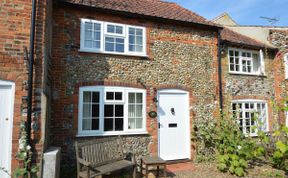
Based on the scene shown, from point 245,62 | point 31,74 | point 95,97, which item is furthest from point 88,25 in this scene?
point 245,62

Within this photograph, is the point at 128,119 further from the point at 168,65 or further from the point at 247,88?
the point at 247,88

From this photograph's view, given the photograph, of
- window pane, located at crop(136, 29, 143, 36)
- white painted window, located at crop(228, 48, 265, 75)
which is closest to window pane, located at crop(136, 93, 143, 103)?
window pane, located at crop(136, 29, 143, 36)

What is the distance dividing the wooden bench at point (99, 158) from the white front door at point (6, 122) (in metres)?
1.40

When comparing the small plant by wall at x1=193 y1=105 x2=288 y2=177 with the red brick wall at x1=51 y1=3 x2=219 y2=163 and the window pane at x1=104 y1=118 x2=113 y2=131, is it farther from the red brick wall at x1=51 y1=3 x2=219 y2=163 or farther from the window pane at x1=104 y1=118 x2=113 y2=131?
the window pane at x1=104 y1=118 x2=113 y2=131

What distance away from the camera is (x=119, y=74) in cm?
709

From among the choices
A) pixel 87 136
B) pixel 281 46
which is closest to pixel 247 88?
pixel 281 46

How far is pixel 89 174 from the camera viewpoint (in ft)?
15.2

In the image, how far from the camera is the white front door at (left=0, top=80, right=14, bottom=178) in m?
4.32

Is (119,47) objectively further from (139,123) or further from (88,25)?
(139,123)

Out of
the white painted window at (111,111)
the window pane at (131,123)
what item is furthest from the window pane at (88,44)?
the window pane at (131,123)

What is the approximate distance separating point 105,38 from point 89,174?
443cm

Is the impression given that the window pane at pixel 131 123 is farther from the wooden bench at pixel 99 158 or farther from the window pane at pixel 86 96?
the window pane at pixel 86 96

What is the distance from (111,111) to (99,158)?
182 centimetres

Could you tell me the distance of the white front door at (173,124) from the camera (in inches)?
297
